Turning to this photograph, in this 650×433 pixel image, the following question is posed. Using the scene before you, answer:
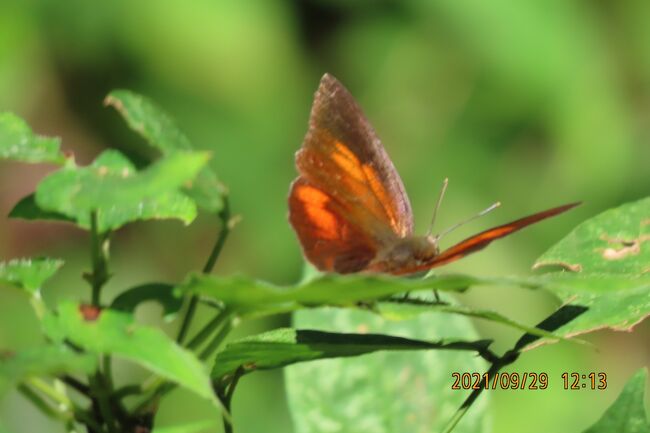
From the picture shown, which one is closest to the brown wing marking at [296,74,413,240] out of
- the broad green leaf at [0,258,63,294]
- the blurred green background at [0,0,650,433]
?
the broad green leaf at [0,258,63,294]

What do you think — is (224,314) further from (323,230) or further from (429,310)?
(323,230)

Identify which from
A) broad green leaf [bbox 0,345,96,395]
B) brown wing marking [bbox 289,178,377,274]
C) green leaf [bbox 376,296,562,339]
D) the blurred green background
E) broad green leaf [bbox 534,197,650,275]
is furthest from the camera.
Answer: the blurred green background

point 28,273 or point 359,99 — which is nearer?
point 28,273

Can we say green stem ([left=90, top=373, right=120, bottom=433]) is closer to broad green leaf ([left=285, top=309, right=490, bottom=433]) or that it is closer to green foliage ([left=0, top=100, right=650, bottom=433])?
green foliage ([left=0, top=100, right=650, bottom=433])

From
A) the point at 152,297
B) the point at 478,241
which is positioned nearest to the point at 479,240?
the point at 478,241

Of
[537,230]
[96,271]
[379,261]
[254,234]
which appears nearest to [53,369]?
[96,271]

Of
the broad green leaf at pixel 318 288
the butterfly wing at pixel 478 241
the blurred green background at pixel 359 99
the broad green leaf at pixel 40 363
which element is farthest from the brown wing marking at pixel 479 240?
the blurred green background at pixel 359 99

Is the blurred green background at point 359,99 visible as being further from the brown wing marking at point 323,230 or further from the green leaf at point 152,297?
the green leaf at point 152,297
